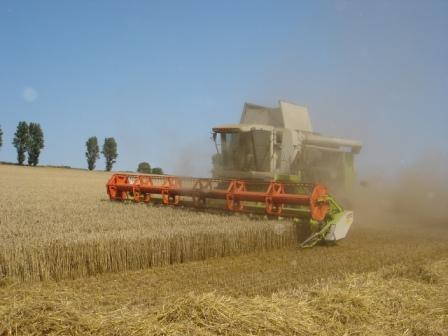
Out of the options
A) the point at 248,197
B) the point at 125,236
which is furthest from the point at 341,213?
the point at 125,236

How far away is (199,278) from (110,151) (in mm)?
76463

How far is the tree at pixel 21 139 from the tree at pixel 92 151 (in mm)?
9506

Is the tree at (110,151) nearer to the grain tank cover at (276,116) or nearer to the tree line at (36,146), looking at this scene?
the tree line at (36,146)

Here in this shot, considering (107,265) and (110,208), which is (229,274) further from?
(110,208)

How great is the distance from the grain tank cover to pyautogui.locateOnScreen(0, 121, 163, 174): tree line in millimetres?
62611

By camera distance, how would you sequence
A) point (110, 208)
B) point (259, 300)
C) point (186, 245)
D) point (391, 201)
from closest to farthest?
point (259, 300) → point (186, 245) → point (110, 208) → point (391, 201)

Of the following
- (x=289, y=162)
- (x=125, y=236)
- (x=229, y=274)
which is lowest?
(x=229, y=274)

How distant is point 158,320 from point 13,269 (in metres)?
2.61

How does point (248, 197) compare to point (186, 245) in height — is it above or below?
above

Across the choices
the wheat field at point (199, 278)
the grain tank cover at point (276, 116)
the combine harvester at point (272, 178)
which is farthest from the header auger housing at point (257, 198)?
the grain tank cover at point (276, 116)

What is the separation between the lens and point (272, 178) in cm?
1137

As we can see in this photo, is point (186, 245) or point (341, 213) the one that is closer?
point (186, 245)

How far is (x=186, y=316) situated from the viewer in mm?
4152

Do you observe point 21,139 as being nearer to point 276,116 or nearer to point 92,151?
point 92,151
